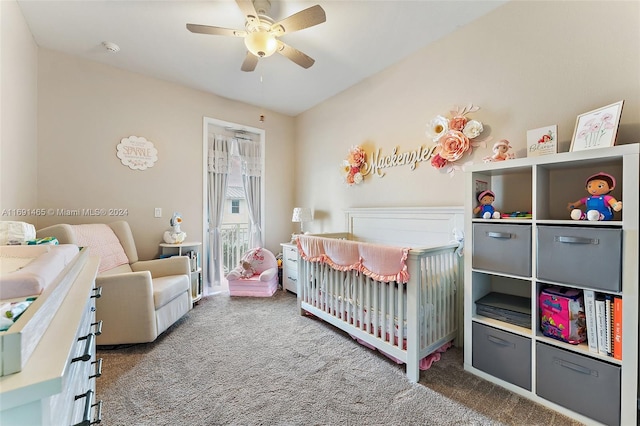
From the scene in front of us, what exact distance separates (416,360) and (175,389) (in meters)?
1.50

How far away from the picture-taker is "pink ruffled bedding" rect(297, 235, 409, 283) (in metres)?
1.70

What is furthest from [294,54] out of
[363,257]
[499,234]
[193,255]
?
[193,255]

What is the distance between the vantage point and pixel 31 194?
7.58 ft

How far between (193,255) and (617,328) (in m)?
3.42

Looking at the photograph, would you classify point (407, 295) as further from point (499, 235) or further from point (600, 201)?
point (600, 201)

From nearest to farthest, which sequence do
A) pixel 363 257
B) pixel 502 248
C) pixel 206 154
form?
pixel 502 248 → pixel 363 257 → pixel 206 154

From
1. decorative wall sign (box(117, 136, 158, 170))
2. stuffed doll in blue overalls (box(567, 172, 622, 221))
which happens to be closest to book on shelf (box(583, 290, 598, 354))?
stuffed doll in blue overalls (box(567, 172, 622, 221))

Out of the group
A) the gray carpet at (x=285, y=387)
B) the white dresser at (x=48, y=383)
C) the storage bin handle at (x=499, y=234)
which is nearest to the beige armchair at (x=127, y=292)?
the gray carpet at (x=285, y=387)

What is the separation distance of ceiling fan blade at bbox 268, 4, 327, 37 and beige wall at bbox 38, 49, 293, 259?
1.95 m

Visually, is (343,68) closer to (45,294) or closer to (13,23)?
(13,23)

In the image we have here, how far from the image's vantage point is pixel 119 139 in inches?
111

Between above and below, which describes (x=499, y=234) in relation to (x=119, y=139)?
below

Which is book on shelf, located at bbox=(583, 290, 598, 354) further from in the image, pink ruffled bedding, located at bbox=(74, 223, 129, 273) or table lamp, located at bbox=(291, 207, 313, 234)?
pink ruffled bedding, located at bbox=(74, 223, 129, 273)

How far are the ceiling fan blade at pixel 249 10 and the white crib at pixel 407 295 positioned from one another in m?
1.82
